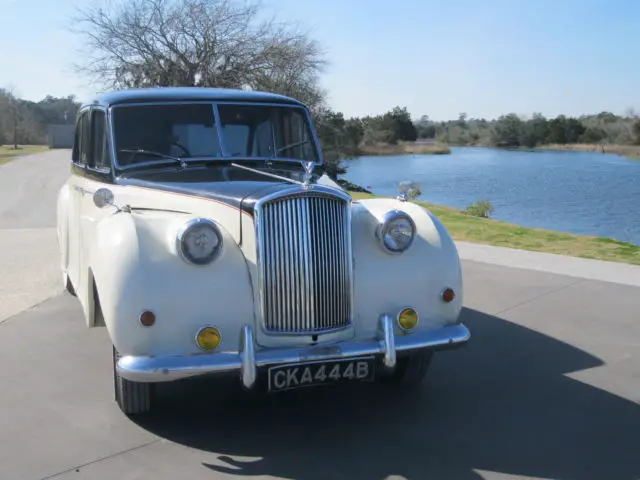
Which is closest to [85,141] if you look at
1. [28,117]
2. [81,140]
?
[81,140]

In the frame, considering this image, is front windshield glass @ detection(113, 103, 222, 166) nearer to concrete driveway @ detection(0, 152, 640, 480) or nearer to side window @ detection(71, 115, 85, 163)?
side window @ detection(71, 115, 85, 163)

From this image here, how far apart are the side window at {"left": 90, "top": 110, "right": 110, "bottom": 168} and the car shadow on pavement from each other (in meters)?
1.80

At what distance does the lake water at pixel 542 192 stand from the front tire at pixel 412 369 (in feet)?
41.3

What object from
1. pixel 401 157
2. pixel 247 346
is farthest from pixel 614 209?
pixel 401 157

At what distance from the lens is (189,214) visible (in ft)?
13.8

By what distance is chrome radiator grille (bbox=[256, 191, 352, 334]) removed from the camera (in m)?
3.82

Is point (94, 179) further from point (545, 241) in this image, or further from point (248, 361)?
point (545, 241)

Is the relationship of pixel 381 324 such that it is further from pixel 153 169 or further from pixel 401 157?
pixel 401 157

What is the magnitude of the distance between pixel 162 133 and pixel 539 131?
270 feet

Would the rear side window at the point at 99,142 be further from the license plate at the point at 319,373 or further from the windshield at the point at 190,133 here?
the license plate at the point at 319,373

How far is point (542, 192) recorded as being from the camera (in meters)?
28.0

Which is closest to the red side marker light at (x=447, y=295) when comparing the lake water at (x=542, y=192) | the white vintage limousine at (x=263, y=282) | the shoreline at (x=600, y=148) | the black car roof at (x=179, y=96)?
the white vintage limousine at (x=263, y=282)

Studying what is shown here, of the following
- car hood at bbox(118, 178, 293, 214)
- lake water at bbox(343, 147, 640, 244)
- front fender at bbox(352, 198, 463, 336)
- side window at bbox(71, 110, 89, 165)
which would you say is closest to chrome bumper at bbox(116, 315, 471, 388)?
front fender at bbox(352, 198, 463, 336)

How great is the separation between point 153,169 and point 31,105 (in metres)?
93.7
